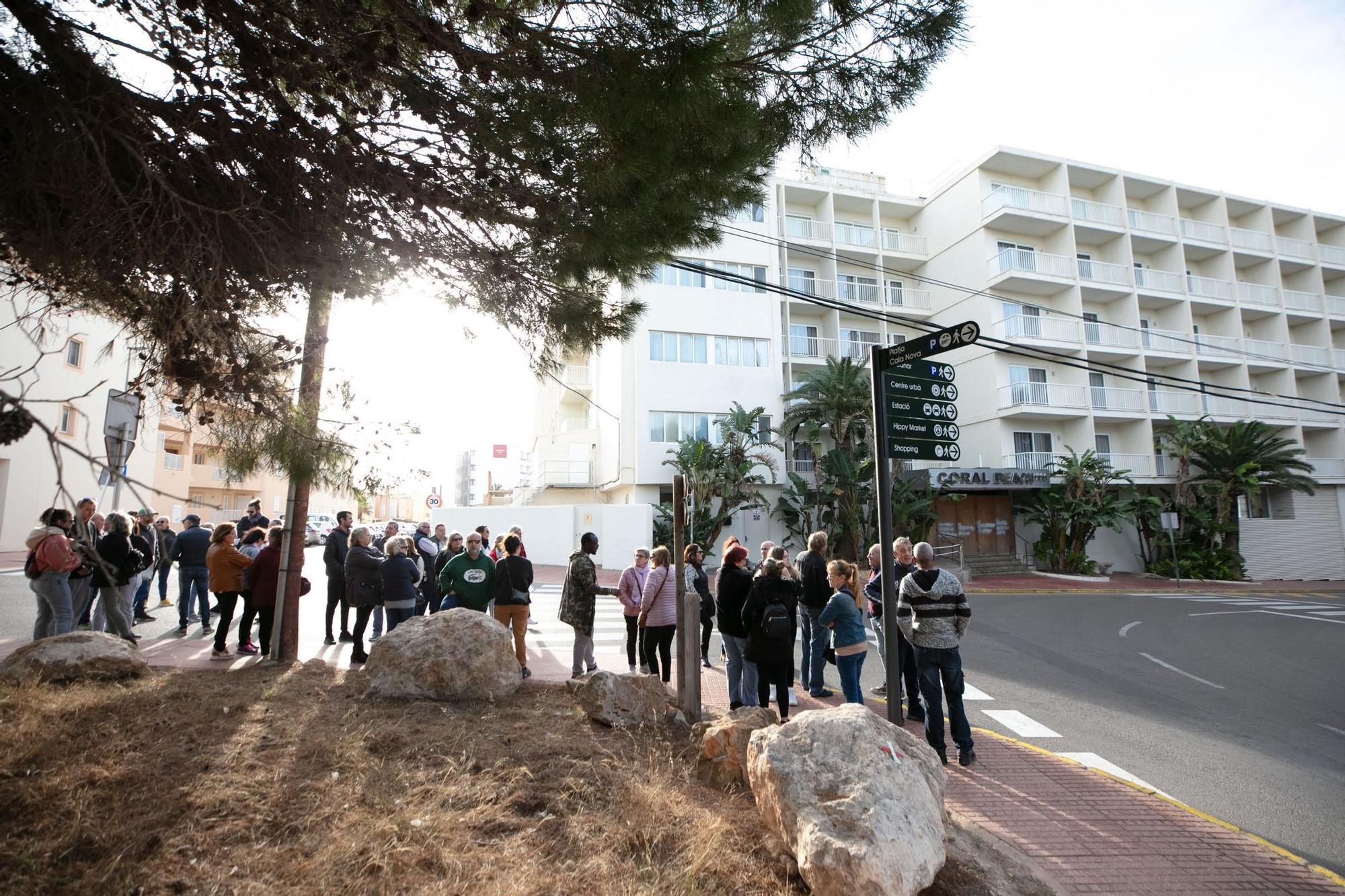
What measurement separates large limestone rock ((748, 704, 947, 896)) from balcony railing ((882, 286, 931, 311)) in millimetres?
31061

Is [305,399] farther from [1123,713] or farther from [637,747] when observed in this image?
[1123,713]

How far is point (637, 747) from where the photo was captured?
5066 mm

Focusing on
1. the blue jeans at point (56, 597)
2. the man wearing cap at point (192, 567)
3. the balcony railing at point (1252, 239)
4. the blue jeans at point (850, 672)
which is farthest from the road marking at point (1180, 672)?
the balcony railing at point (1252, 239)

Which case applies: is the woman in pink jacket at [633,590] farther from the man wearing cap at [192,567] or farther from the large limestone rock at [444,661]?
the man wearing cap at [192,567]

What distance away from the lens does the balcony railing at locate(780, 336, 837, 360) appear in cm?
3041

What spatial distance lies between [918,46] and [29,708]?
7.61 m

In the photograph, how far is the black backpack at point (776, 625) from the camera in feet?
20.6

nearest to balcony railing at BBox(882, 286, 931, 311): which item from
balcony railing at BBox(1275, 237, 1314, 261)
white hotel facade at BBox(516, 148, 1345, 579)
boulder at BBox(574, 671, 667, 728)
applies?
white hotel facade at BBox(516, 148, 1345, 579)

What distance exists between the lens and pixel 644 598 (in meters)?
7.96

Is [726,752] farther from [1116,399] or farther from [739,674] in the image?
[1116,399]

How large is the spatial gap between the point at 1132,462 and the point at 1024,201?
12.4 m

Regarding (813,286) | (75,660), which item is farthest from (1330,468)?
(75,660)

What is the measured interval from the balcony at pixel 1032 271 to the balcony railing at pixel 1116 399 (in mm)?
4834

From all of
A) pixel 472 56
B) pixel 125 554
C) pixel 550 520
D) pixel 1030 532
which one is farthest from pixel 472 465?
pixel 472 56
